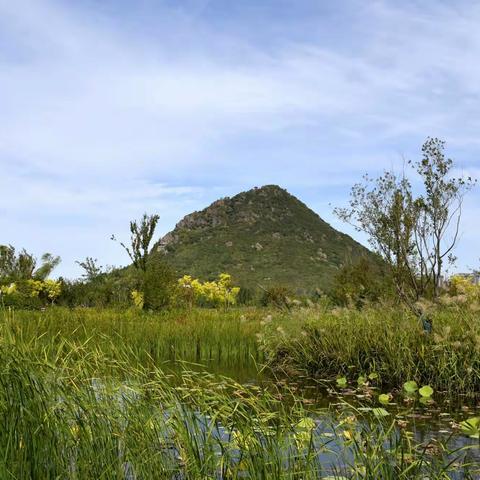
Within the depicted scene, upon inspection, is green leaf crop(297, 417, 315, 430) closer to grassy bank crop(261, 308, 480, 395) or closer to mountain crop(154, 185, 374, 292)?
grassy bank crop(261, 308, 480, 395)

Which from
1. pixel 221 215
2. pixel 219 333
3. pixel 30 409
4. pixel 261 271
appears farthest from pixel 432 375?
pixel 221 215

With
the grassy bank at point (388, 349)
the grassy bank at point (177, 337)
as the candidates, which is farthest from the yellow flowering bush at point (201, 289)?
the grassy bank at point (388, 349)

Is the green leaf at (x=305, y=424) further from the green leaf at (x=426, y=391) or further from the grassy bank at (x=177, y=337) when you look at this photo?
the grassy bank at (x=177, y=337)

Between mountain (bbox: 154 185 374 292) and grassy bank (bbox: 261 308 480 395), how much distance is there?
34.2 metres

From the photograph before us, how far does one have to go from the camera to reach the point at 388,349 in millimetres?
8070

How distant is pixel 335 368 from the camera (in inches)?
332

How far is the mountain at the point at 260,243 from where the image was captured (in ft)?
164

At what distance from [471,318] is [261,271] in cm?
4179

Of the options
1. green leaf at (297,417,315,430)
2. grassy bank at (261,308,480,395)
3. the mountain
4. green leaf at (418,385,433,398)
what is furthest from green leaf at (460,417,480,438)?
the mountain

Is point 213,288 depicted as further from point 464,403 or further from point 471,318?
point 464,403

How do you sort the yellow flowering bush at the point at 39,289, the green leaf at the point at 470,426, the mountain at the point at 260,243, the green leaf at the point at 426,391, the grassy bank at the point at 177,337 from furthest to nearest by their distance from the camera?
the mountain at the point at 260,243
the yellow flowering bush at the point at 39,289
the grassy bank at the point at 177,337
the green leaf at the point at 426,391
the green leaf at the point at 470,426

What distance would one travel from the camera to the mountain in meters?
49.8

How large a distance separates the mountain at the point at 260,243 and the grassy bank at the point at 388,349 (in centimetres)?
3416

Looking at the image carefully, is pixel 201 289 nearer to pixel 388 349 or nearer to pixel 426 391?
pixel 388 349
